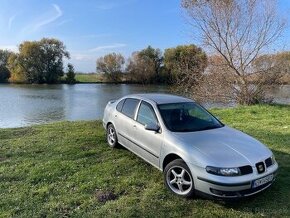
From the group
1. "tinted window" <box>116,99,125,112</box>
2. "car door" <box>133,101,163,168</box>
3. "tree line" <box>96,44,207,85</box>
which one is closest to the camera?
"car door" <box>133,101,163,168</box>

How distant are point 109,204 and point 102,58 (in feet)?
229

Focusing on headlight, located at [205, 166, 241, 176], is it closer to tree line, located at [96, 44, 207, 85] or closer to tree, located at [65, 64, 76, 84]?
tree line, located at [96, 44, 207, 85]

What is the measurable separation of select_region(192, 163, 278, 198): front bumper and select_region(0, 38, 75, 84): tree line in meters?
70.9

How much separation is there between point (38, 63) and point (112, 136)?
226 ft

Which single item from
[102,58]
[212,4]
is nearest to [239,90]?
[212,4]

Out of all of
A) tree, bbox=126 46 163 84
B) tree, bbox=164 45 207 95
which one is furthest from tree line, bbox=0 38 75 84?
tree, bbox=164 45 207 95

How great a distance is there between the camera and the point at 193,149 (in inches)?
192

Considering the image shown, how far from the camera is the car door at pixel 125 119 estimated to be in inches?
261

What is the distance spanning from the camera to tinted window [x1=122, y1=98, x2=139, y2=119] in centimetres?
671

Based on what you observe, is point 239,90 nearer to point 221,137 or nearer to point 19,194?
point 221,137

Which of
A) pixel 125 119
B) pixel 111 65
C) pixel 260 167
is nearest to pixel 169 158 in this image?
pixel 260 167

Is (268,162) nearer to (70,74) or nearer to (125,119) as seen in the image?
(125,119)

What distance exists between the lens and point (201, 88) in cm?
1911

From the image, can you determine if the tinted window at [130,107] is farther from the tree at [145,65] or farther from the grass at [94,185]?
the tree at [145,65]
